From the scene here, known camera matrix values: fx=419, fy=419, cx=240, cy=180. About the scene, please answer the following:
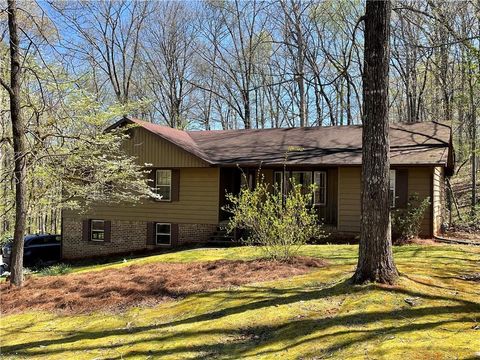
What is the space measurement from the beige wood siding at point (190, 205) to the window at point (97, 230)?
1365 mm

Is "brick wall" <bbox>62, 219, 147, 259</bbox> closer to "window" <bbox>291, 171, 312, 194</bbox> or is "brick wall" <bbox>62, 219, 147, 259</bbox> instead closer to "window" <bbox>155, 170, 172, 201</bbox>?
"window" <bbox>155, 170, 172, 201</bbox>

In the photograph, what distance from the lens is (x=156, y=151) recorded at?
1786 cm

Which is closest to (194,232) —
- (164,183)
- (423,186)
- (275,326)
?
(164,183)

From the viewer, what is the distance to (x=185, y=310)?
20.5 feet

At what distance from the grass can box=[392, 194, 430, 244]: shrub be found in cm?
634

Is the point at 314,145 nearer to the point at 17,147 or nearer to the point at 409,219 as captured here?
the point at 409,219

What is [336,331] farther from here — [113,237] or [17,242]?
[113,237]

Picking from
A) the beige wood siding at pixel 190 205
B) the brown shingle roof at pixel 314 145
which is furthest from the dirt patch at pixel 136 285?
the beige wood siding at pixel 190 205

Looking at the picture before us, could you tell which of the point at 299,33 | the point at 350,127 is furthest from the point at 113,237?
the point at 299,33

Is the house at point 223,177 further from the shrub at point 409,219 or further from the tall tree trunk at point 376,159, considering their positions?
the tall tree trunk at point 376,159

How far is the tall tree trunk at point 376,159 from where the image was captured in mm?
5887

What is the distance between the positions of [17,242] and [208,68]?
27.3m

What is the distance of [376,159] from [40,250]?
59.5ft

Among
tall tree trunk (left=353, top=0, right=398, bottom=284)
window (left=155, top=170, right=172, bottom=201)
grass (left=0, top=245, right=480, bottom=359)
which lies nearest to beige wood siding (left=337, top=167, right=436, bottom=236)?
window (left=155, top=170, right=172, bottom=201)
